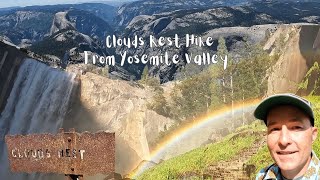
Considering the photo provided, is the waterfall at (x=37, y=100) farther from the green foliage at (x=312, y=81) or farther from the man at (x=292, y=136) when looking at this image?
the man at (x=292, y=136)

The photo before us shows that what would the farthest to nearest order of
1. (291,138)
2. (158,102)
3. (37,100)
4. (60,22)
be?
(60,22), (158,102), (37,100), (291,138)

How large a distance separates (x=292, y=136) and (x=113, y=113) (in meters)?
26.7

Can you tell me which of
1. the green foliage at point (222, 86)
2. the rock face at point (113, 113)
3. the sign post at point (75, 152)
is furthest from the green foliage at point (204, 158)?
the sign post at point (75, 152)

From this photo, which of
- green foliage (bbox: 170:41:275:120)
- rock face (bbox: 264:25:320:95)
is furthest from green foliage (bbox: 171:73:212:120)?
rock face (bbox: 264:25:320:95)

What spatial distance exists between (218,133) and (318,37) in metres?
8.16

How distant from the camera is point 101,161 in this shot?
4.41m

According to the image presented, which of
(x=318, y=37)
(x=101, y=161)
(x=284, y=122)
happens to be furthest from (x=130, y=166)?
(x=284, y=122)

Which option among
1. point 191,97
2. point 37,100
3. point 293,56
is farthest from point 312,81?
point 37,100

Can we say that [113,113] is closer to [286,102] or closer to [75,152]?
[75,152]

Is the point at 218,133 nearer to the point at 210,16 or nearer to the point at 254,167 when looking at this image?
the point at 254,167

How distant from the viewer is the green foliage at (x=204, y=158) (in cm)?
1725

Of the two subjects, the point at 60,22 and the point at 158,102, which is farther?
the point at 60,22

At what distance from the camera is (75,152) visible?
4.40 meters

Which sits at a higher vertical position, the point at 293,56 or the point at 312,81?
the point at 293,56
